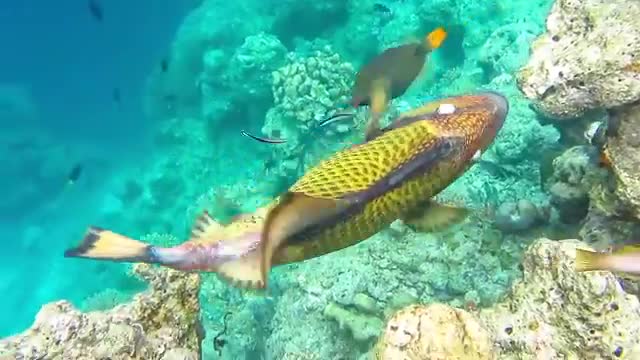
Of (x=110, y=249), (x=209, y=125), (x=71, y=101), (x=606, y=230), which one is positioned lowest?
(x=606, y=230)

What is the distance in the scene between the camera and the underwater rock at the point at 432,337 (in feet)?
7.33

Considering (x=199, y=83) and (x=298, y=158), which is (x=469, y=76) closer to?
(x=298, y=158)

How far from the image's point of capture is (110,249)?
4.09ft

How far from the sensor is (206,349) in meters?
7.23

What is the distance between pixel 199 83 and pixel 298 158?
19.1 feet

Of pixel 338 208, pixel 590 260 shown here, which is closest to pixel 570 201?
pixel 590 260

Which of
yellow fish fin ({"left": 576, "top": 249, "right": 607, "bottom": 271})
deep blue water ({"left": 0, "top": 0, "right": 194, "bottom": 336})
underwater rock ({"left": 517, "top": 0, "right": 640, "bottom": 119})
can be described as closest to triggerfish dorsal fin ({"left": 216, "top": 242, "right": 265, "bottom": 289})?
yellow fish fin ({"left": 576, "top": 249, "right": 607, "bottom": 271})

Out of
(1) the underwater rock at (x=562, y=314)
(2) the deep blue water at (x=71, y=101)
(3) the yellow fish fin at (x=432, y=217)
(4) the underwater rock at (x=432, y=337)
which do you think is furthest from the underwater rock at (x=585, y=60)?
(2) the deep blue water at (x=71, y=101)

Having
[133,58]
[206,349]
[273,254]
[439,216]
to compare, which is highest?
[133,58]

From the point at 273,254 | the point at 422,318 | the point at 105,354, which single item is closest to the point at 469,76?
the point at 422,318

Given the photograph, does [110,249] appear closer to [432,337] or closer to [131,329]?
[131,329]

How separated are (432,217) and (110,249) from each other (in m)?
0.80

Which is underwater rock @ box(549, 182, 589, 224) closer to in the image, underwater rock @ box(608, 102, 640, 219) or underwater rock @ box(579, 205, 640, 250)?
underwater rock @ box(579, 205, 640, 250)

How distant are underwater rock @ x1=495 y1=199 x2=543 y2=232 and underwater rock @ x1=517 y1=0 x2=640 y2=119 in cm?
175
